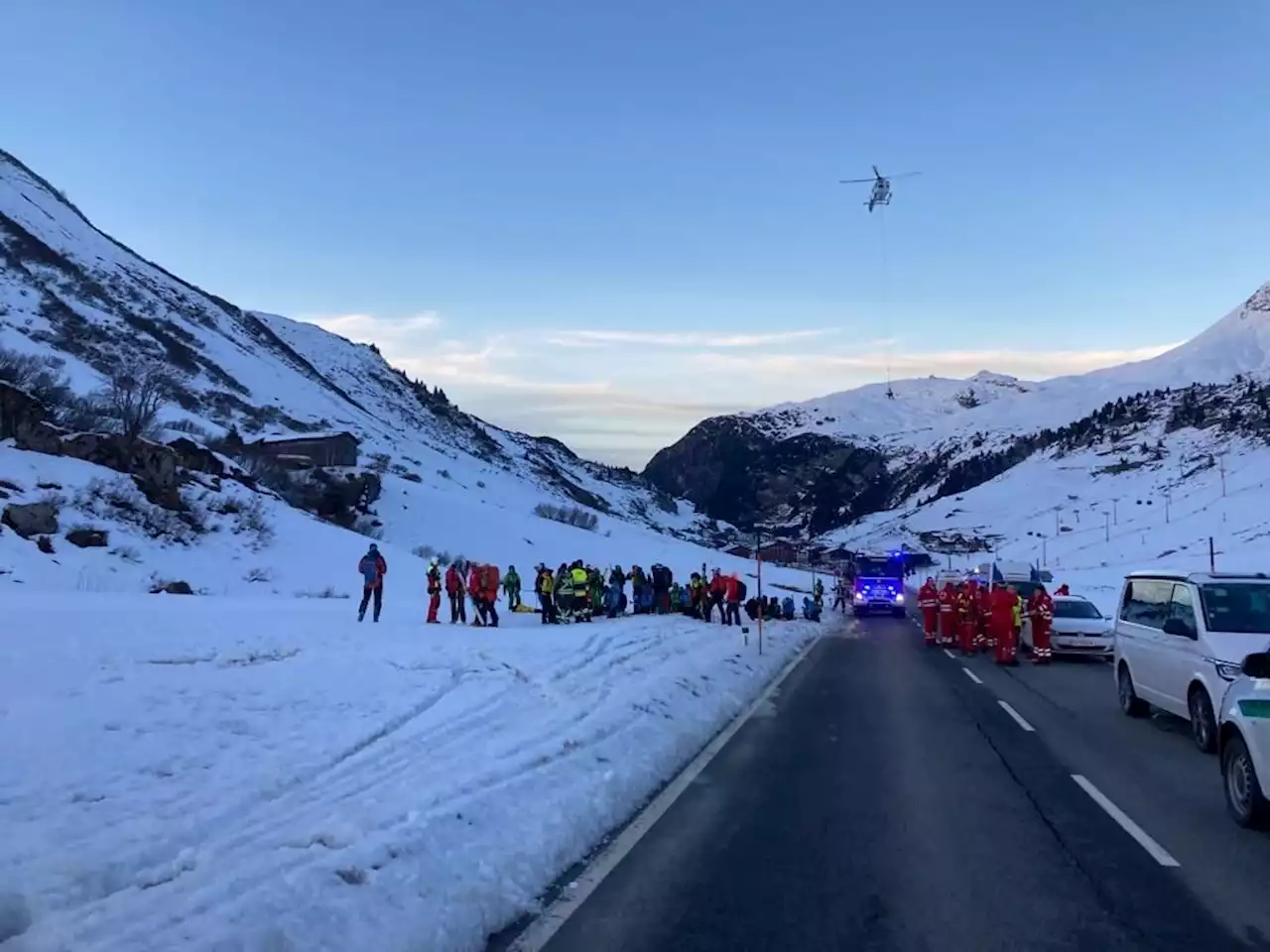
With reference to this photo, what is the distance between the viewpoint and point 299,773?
28.7ft

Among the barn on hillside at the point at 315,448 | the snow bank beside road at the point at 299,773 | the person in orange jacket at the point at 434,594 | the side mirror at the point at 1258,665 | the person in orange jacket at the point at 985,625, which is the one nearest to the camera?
the snow bank beside road at the point at 299,773

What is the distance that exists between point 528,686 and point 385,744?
4003mm

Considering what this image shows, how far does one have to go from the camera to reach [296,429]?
265ft

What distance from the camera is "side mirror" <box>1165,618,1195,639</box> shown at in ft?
39.0

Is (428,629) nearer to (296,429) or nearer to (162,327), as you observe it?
(296,429)

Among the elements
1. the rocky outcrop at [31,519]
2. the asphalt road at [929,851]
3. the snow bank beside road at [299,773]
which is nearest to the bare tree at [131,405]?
the rocky outcrop at [31,519]

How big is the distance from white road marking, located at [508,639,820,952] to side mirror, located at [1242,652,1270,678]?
14.8ft

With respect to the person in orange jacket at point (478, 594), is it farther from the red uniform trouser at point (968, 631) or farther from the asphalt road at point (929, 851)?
the asphalt road at point (929, 851)

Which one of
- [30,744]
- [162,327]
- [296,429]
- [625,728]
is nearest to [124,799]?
[30,744]

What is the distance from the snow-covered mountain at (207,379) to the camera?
55406mm

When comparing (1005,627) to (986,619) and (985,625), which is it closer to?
(986,619)

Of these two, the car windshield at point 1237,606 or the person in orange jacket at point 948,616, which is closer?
the car windshield at point 1237,606

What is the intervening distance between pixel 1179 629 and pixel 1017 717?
9.49ft

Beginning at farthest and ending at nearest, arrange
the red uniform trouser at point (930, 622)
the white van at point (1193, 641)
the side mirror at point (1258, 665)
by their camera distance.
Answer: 1. the red uniform trouser at point (930, 622)
2. the white van at point (1193, 641)
3. the side mirror at point (1258, 665)
